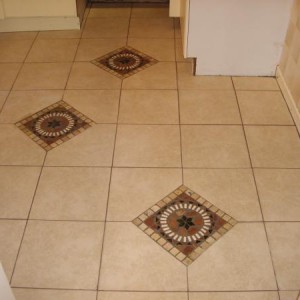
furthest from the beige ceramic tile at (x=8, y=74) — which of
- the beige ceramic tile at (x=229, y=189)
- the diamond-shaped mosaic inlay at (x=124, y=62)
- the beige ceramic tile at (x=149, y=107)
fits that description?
the beige ceramic tile at (x=229, y=189)

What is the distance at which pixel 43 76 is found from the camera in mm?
2438

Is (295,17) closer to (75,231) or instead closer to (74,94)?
(74,94)

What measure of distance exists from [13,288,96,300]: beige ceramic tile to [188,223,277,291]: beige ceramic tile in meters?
0.35

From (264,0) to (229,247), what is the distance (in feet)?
4.28

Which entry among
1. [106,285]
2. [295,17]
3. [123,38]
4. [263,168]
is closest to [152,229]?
[106,285]

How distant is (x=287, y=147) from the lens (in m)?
1.93

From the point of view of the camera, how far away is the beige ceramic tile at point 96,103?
7.00ft

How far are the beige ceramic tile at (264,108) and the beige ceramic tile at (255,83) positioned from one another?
0.04 metres

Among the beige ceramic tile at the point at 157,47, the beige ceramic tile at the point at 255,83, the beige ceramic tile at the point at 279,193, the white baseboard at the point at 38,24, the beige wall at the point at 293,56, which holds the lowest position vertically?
the beige ceramic tile at the point at 279,193

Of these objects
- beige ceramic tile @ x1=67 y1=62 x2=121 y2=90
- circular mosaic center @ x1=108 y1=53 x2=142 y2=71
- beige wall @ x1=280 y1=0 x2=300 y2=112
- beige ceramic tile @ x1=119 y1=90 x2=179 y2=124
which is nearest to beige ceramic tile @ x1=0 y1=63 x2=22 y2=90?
beige ceramic tile @ x1=67 y1=62 x2=121 y2=90

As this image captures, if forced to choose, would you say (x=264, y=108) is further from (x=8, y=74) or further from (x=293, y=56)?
(x=8, y=74)

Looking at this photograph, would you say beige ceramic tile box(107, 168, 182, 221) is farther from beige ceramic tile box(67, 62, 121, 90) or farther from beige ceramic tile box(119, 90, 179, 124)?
beige ceramic tile box(67, 62, 121, 90)

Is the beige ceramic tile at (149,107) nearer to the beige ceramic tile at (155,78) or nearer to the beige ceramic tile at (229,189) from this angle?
the beige ceramic tile at (155,78)

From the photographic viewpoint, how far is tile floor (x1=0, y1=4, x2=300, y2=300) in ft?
4.69
